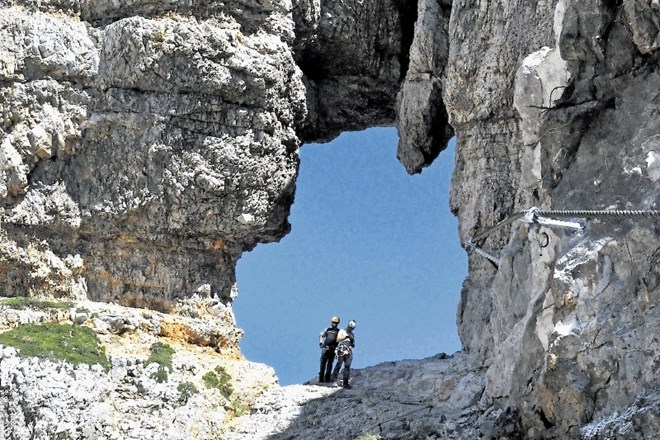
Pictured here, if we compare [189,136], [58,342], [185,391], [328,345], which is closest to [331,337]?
[328,345]

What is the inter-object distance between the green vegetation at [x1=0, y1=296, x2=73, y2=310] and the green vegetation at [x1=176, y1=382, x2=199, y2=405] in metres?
4.30

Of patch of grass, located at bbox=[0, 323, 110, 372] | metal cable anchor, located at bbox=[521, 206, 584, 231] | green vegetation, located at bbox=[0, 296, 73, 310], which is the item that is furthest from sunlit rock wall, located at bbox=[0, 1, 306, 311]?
metal cable anchor, located at bbox=[521, 206, 584, 231]

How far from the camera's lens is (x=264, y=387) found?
26.3 meters

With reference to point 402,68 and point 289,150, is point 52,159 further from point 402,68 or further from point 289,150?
point 402,68

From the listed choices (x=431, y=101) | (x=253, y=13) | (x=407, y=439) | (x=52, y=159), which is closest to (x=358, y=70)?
(x=431, y=101)

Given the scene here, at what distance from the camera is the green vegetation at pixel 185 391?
2377 centimetres

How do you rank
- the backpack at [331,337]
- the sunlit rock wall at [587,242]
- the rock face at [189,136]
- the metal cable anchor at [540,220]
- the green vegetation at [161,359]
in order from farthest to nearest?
the rock face at [189,136], the backpack at [331,337], the green vegetation at [161,359], the metal cable anchor at [540,220], the sunlit rock wall at [587,242]

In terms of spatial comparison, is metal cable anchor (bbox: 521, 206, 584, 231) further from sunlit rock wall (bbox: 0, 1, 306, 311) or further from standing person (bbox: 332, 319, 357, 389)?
sunlit rock wall (bbox: 0, 1, 306, 311)

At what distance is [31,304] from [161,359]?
13.7 ft

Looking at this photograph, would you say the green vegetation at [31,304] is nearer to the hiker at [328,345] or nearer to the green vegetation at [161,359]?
the green vegetation at [161,359]

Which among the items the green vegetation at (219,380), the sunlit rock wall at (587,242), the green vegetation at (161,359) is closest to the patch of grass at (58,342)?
the green vegetation at (161,359)

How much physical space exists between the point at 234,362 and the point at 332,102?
1369 cm

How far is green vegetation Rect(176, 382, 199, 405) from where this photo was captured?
2377 centimetres

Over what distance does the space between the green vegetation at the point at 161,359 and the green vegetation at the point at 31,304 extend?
288 cm
